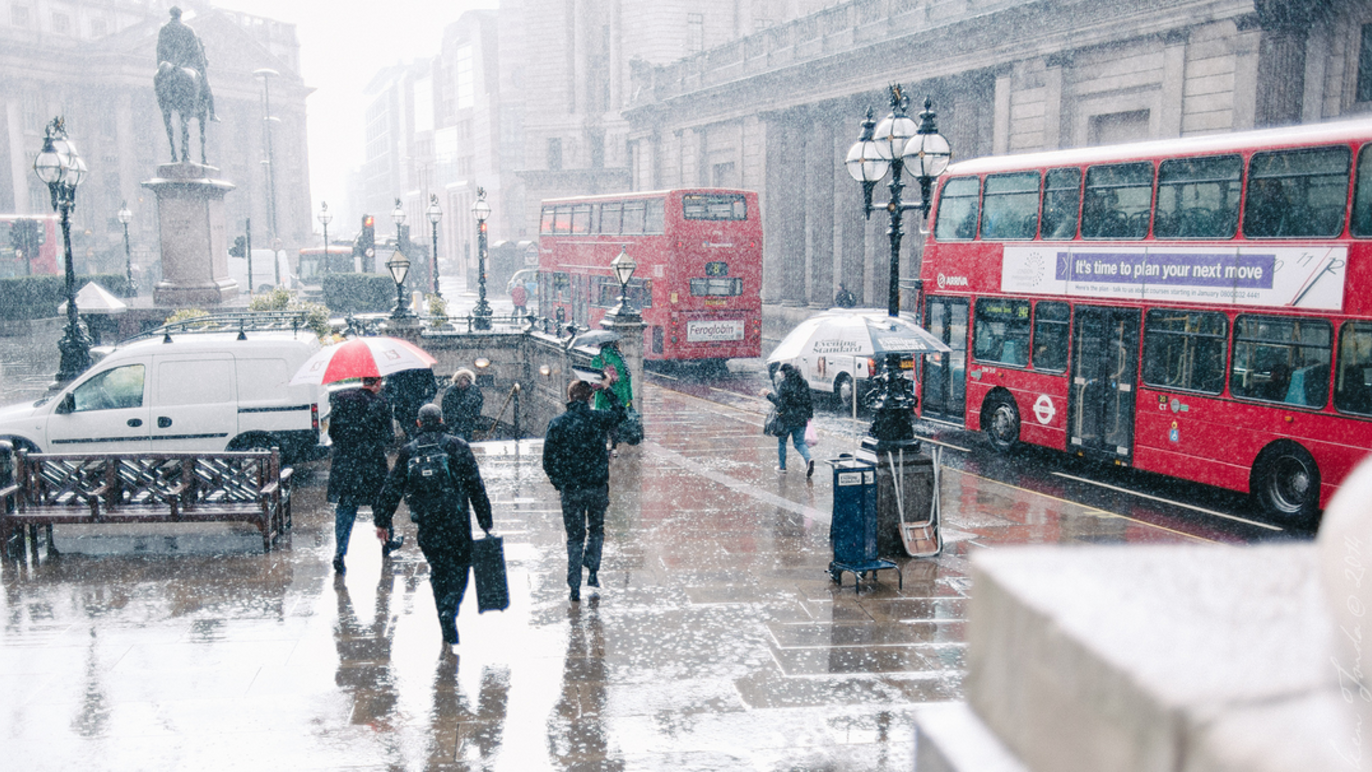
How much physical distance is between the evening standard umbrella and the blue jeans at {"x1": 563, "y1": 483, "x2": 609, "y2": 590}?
8.23 ft

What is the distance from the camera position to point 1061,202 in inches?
573

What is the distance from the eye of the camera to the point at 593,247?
2825cm

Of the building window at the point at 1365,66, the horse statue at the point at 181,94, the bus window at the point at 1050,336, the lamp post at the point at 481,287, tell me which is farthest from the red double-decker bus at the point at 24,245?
the building window at the point at 1365,66

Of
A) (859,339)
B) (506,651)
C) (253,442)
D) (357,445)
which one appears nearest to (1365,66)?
(859,339)

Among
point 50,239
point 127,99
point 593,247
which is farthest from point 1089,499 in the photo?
point 127,99

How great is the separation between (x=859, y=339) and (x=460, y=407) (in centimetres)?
614

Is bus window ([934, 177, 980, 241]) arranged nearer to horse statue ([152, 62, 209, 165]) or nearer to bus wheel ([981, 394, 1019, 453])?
bus wheel ([981, 394, 1019, 453])

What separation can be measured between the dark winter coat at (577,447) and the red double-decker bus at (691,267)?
645 inches

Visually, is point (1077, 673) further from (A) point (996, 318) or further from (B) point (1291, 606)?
(A) point (996, 318)

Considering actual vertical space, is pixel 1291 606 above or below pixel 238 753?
above

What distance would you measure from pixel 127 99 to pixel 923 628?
86329mm

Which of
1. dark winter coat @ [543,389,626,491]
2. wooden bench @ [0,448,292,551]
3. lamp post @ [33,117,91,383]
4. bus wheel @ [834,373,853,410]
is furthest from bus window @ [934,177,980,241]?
lamp post @ [33,117,91,383]

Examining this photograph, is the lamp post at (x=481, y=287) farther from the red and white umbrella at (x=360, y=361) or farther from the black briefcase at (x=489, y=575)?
the black briefcase at (x=489, y=575)

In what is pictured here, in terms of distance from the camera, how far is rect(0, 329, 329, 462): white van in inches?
485
